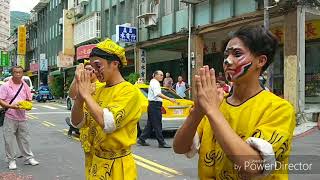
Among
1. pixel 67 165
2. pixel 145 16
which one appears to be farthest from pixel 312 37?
pixel 67 165

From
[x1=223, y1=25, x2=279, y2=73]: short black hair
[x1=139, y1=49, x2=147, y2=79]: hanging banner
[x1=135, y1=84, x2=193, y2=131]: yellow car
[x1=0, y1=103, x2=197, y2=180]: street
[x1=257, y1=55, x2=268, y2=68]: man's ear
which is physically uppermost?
[x1=139, y1=49, x2=147, y2=79]: hanging banner

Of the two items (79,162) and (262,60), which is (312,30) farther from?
(262,60)

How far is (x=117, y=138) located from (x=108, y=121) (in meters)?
0.20

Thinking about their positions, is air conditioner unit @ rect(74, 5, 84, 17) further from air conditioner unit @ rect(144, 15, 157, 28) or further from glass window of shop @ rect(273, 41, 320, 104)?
glass window of shop @ rect(273, 41, 320, 104)

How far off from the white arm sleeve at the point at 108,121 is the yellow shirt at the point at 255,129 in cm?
87

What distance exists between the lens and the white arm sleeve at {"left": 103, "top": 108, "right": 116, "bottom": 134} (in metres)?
2.99

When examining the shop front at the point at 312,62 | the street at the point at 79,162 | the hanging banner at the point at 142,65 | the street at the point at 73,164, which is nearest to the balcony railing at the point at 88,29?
the hanging banner at the point at 142,65

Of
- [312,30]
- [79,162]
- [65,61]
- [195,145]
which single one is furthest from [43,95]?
[195,145]

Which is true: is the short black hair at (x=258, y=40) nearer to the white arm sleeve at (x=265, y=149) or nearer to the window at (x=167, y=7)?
the white arm sleeve at (x=265, y=149)

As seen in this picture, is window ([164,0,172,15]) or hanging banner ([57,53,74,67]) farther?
hanging banner ([57,53,74,67])

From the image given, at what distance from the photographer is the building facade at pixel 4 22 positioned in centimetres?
11206

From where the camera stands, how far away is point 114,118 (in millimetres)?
3021

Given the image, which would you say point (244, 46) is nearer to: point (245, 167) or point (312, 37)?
point (245, 167)

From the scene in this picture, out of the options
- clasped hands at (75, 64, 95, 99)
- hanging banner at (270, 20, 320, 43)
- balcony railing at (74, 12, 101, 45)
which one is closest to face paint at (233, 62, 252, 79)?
clasped hands at (75, 64, 95, 99)
